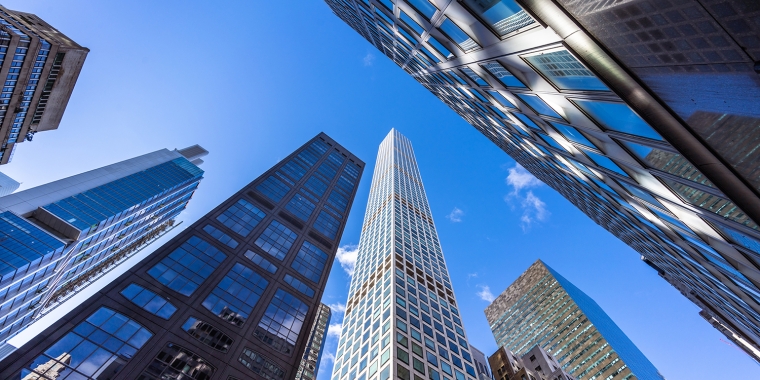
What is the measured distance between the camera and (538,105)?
13.2 metres

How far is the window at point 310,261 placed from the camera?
60.6 m

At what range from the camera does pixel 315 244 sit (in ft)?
228

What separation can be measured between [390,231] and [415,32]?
2562 inches

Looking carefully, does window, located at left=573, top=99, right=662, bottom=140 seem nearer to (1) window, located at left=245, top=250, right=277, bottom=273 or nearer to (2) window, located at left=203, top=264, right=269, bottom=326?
(2) window, located at left=203, top=264, right=269, bottom=326

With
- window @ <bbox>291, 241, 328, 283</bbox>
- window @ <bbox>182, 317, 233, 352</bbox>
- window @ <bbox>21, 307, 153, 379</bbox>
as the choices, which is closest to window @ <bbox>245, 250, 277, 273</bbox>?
window @ <bbox>291, 241, 328, 283</bbox>

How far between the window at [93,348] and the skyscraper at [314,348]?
49048 mm

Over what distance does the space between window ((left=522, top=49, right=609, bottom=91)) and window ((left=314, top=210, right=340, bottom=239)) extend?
67606 millimetres

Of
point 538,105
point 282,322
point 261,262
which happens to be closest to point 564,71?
point 538,105

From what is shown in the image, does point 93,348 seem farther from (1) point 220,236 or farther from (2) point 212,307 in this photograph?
(1) point 220,236

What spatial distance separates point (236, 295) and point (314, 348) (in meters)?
70.2

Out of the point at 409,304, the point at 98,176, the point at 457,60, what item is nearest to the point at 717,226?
the point at 457,60

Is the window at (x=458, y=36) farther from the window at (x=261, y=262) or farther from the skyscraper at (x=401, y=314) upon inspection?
the window at (x=261, y=262)

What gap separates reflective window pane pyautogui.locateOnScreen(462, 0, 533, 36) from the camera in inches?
352

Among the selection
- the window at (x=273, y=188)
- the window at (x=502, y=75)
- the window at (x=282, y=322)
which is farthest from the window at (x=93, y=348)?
the window at (x=502, y=75)
